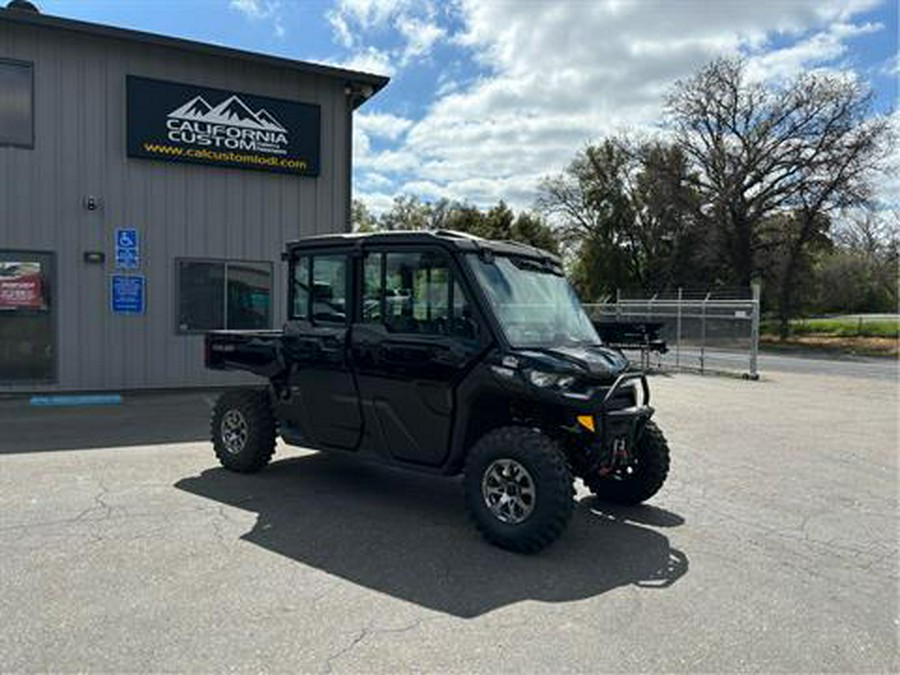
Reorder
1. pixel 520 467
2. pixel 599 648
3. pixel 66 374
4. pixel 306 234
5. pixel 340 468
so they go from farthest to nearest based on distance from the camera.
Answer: pixel 306 234 < pixel 66 374 < pixel 340 468 < pixel 520 467 < pixel 599 648

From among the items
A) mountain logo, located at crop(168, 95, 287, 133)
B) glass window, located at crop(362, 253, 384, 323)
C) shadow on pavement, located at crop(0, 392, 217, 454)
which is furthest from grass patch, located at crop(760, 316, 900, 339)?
glass window, located at crop(362, 253, 384, 323)

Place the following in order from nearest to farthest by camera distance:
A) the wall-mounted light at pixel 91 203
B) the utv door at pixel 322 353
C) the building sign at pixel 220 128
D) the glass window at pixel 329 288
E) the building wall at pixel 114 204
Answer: the utv door at pixel 322 353 < the glass window at pixel 329 288 < the building wall at pixel 114 204 < the wall-mounted light at pixel 91 203 < the building sign at pixel 220 128

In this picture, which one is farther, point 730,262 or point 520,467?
point 730,262

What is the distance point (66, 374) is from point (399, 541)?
9.08 m

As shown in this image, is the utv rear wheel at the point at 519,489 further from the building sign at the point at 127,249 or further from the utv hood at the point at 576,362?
the building sign at the point at 127,249

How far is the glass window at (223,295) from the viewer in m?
12.9

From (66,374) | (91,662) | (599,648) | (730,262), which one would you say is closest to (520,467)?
(599,648)

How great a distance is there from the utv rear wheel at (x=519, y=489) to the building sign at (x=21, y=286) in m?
9.64

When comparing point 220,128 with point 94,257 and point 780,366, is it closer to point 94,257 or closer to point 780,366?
point 94,257

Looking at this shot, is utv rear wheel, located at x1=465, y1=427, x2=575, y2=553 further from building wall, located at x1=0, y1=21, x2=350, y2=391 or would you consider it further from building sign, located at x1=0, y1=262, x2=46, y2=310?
building sign, located at x1=0, y1=262, x2=46, y2=310

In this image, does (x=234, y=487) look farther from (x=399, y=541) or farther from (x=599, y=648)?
(x=599, y=648)

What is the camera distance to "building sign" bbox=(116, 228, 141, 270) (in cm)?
1223

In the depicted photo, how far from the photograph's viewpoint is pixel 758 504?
6.41m

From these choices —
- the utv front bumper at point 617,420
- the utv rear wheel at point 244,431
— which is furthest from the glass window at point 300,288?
the utv front bumper at point 617,420
